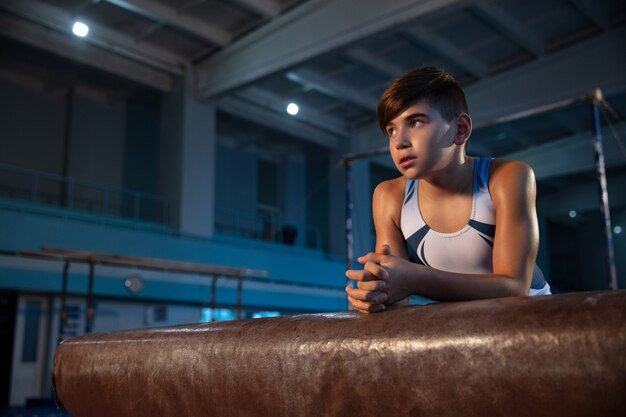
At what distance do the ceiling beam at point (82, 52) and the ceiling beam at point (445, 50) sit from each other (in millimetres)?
4938

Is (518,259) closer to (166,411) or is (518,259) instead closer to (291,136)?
(166,411)

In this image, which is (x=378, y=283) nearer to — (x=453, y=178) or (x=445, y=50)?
(x=453, y=178)

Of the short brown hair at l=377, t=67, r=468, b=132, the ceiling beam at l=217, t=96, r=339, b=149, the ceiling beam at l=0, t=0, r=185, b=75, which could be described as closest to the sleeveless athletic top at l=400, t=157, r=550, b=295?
the short brown hair at l=377, t=67, r=468, b=132

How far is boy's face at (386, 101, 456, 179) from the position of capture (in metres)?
1.33

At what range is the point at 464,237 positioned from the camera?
4.96 ft

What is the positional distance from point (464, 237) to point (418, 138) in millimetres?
325

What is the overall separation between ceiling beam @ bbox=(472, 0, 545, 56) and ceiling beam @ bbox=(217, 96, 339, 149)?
204 inches

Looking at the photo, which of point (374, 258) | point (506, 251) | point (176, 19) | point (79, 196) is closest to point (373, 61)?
point (176, 19)

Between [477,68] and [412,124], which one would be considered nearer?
[412,124]

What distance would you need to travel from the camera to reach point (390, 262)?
1048mm

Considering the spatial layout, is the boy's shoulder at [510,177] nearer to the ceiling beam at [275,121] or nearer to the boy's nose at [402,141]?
the boy's nose at [402,141]

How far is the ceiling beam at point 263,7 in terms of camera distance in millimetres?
9383

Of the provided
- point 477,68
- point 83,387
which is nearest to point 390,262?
point 83,387

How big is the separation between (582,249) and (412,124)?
2207 centimetres
